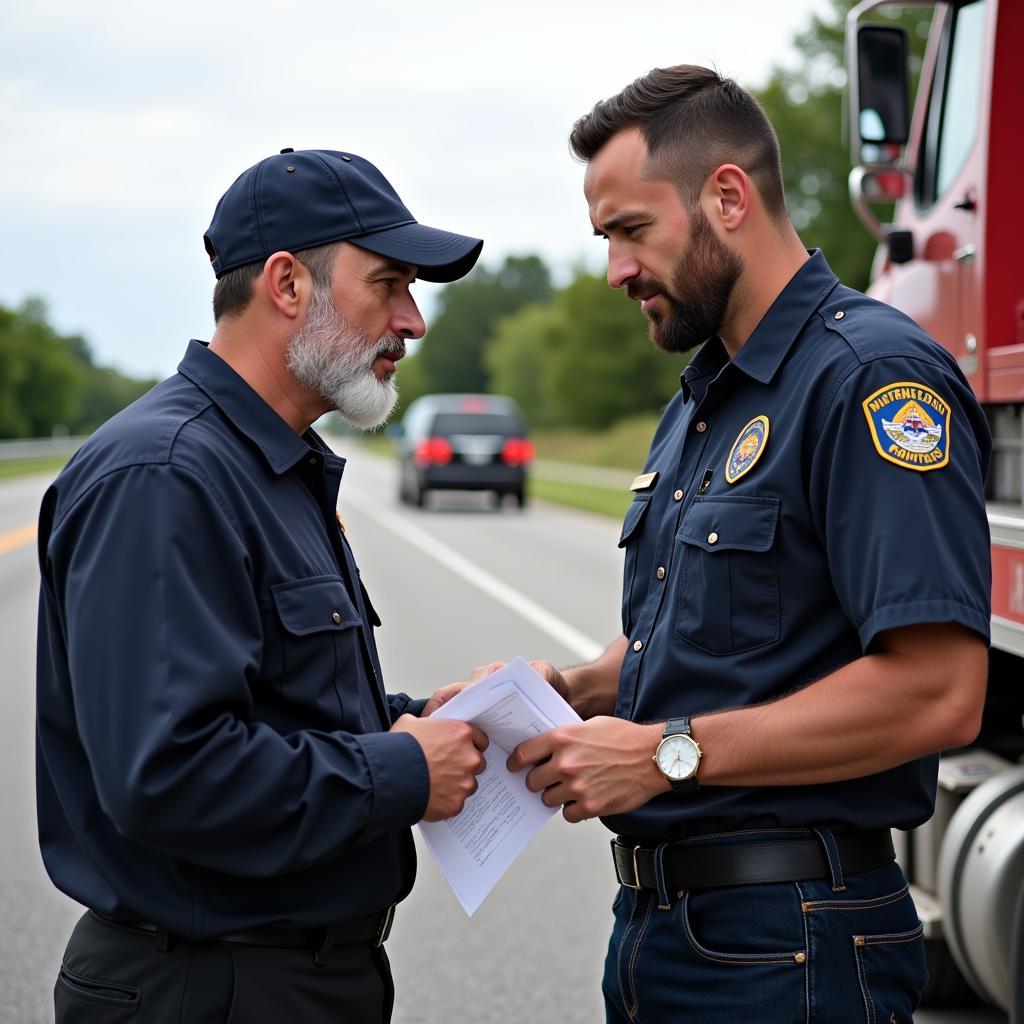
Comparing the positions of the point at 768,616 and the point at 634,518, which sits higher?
the point at 634,518

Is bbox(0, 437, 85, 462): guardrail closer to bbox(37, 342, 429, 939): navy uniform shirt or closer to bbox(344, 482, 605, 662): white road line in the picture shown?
bbox(344, 482, 605, 662): white road line

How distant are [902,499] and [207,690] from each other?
3.46ft

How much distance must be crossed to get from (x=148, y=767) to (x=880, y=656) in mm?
1093

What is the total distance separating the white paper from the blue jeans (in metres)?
0.30

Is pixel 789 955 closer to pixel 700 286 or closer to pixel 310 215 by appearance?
pixel 700 286

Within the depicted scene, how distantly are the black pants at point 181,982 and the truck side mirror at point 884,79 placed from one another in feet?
10.3

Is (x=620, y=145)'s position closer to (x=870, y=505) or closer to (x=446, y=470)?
(x=870, y=505)

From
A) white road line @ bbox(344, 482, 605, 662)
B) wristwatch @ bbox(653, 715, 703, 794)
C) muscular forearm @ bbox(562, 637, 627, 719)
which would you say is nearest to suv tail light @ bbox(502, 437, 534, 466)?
white road line @ bbox(344, 482, 605, 662)

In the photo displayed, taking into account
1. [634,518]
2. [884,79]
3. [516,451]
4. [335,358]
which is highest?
[884,79]

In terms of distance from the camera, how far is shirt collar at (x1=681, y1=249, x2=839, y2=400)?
2434 mm

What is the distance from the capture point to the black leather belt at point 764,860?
232 cm

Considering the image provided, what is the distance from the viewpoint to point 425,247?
256cm

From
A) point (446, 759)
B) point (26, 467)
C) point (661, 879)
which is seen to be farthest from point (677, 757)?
point (26, 467)

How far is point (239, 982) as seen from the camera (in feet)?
7.41
